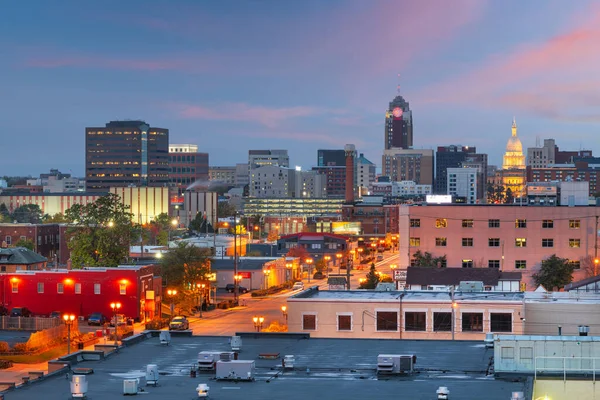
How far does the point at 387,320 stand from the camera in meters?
53.5

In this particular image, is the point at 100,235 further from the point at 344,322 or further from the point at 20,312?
the point at 344,322

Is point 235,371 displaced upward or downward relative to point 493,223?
downward

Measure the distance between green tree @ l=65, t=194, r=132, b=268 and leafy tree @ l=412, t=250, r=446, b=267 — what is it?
2614 centimetres

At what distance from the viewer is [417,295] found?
186 feet

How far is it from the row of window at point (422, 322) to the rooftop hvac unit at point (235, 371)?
24560mm

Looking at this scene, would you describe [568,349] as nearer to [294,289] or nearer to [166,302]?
[166,302]

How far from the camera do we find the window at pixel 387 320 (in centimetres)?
5344

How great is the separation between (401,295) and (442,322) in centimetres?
363

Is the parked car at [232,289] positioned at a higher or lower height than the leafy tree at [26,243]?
lower

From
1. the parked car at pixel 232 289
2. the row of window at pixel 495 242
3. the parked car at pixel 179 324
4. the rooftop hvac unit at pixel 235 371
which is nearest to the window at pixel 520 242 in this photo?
the row of window at pixel 495 242

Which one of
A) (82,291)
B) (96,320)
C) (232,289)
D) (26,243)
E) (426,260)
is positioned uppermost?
(426,260)

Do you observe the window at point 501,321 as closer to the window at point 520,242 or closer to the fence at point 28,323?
the fence at point 28,323

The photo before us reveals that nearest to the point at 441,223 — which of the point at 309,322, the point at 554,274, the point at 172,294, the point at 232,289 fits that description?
the point at 554,274

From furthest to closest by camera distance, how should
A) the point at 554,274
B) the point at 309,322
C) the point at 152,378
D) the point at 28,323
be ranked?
the point at 554,274, the point at 28,323, the point at 309,322, the point at 152,378
